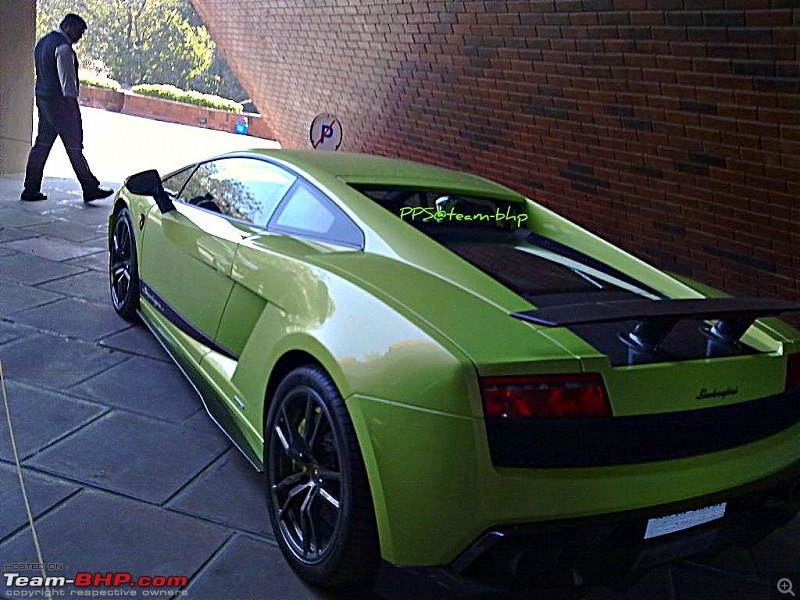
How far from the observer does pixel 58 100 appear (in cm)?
880

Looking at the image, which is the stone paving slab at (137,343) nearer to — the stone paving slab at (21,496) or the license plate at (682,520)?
the stone paving slab at (21,496)

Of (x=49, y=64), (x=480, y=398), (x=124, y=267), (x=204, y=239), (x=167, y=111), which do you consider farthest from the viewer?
(x=167, y=111)

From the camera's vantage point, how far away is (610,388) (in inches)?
83.6

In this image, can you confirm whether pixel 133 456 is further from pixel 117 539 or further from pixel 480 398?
pixel 480 398

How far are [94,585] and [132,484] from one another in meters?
0.65

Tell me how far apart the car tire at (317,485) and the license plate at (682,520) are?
2.65ft

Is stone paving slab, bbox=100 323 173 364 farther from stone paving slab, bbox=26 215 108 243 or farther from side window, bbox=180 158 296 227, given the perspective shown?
stone paving slab, bbox=26 215 108 243

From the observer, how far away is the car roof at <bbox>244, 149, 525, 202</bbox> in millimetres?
3426

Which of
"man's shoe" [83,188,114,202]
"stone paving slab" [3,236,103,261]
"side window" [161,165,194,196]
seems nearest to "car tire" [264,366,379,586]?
"side window" [161,165,194,196]

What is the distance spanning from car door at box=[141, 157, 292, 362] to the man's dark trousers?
5069 mm

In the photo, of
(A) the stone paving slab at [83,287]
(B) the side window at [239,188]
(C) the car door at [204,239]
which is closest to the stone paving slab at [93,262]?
(A) the stone paving slab at [83,287]

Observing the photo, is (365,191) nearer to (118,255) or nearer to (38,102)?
(118,255)

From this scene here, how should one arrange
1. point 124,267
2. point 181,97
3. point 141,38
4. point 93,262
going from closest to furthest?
point 124,267, point 93,262, point 181,97, point 141,38

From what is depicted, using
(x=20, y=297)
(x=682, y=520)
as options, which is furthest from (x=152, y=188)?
(x=682, y=520)
